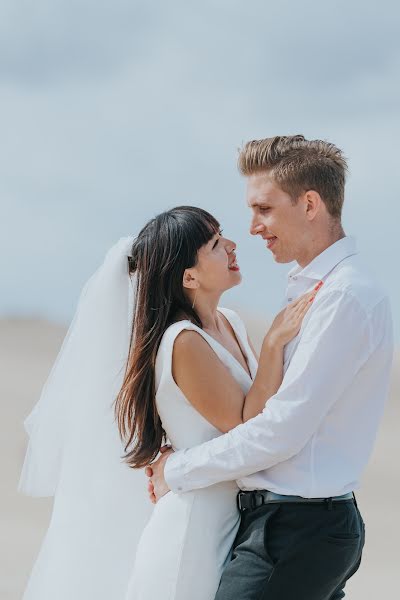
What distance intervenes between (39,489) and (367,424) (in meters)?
1.66

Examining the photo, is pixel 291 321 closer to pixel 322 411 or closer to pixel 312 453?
pixel 322 411

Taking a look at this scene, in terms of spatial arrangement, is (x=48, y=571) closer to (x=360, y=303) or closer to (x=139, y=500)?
(x=139, y=500)

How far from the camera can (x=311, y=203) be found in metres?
3.99

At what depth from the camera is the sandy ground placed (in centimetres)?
1188

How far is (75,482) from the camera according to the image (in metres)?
4.62

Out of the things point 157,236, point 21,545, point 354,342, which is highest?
point 157,236

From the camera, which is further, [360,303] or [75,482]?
[75,482]

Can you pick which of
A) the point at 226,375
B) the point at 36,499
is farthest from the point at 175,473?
the point at 36,499

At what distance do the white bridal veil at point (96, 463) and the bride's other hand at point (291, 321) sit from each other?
758 millimetres

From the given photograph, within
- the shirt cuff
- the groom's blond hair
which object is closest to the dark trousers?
the shirt cuff

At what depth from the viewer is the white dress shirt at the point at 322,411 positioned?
3680 mm

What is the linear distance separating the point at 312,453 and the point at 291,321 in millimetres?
446

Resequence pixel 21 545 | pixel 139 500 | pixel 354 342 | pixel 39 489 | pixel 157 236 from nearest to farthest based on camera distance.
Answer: pixel 354 342
pixel 157 236
pixel 139 500
pixel 39 489
pixel 21 545

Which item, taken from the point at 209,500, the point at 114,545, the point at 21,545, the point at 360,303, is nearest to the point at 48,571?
the point at 114,545
